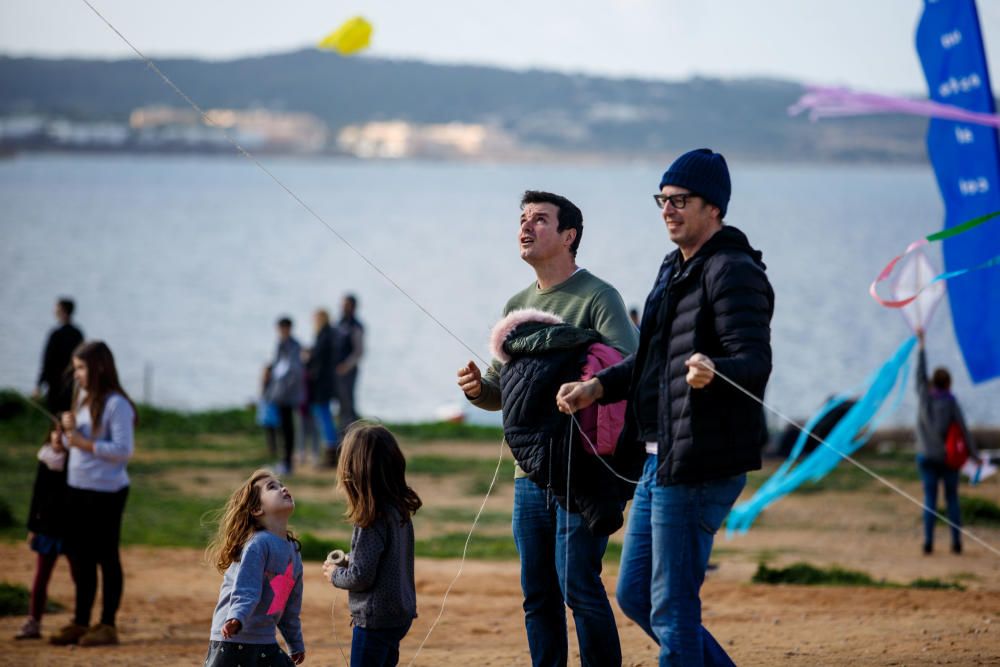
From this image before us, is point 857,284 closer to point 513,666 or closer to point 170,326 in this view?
point 170,326

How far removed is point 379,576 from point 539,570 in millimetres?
637

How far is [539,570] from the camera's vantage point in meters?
5.82

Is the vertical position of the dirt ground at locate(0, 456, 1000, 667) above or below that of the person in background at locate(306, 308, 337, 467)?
below

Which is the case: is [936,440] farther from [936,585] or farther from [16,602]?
[16,602]

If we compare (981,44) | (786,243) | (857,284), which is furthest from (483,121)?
(981,44)

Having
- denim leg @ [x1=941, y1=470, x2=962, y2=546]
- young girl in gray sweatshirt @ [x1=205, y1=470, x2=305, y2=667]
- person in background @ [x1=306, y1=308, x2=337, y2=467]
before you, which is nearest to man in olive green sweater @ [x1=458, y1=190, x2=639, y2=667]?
young girl in gray sweatshirt @ [x1=205, y1=470, x2=305, y2=667]


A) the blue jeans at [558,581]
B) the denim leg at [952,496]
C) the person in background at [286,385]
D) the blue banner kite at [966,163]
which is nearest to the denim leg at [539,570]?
the blue jeans at [558,581]

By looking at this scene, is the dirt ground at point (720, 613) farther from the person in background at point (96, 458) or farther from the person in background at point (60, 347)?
the person in background at point (60, 347)

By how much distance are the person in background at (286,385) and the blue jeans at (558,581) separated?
11.1 m

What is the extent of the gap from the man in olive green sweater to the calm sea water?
79.1ft

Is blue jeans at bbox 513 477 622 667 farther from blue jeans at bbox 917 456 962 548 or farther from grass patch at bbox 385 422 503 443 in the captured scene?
grass patch at bbox 385 422 503 443

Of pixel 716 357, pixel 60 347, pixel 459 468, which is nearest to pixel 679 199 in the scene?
pixel 716 357

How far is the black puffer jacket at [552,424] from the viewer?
18.5 ft

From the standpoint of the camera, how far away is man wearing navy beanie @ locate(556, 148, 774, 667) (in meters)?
5.00
